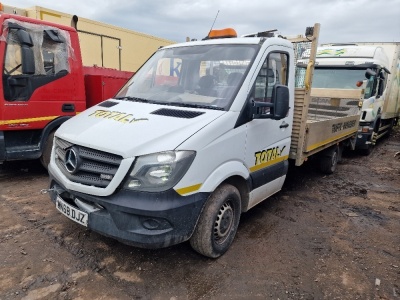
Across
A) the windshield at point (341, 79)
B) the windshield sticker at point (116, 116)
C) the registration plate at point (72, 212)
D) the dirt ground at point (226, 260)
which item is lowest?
the dirt ground at point (226, 260)

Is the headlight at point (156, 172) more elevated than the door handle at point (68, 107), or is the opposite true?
the door handle at point (68, 107)

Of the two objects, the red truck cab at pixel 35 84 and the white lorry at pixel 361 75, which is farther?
the white lorry at pixel 361 75

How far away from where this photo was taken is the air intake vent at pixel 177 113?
273 centimetres

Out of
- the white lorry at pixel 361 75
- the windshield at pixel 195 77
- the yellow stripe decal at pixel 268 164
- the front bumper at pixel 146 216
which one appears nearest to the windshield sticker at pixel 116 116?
the windshield at pixel 195 77

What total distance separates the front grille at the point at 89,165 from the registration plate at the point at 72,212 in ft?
0.83

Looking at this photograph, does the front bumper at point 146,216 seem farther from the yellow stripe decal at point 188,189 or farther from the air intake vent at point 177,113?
the air intake vent at point 177,113

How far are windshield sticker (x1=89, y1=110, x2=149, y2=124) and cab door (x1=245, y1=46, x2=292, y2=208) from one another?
1.14 metres

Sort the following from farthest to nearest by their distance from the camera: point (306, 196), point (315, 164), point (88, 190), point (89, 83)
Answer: point (315, 164)
point (89, 83)
point (306, 196)
point (88, 190)

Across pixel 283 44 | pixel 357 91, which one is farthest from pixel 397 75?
pixel 283 44

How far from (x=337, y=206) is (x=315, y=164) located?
1836 millimetres

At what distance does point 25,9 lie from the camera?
6418 mm

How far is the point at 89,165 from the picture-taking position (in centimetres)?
255

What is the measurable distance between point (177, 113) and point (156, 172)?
0.70 meters

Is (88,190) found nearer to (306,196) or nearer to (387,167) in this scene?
(306,196)
